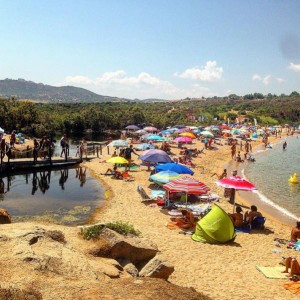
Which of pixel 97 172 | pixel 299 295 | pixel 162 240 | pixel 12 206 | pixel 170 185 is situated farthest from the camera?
pixel 97 172

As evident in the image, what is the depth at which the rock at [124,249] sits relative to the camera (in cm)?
960

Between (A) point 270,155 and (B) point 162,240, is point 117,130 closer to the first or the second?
(A) point 270,155

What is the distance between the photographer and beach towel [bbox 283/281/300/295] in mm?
9338

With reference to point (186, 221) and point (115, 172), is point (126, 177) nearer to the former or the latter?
point (115, 172)

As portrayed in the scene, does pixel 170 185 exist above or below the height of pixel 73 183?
above

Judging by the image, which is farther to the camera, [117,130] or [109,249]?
[117,130]

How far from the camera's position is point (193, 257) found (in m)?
11.1

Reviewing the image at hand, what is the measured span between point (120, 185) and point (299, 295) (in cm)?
1370

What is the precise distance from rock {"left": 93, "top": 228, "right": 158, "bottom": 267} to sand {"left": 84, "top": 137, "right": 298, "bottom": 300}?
969 mm

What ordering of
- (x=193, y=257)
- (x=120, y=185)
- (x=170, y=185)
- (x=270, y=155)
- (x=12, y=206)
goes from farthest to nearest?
(x=270, y=155)
(x=120, y=185)
(x=12, y=206)
(x=170, y=185)
(x=193, y=257)

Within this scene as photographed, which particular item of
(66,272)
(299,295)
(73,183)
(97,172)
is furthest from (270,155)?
(66,272)

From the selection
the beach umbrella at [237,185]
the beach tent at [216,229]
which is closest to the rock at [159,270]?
the beach tent at [216,229]

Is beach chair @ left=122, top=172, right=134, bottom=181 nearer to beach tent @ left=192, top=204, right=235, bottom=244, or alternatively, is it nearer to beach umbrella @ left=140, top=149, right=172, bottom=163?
beach umbrella @ left=140, top=149, right=172, bottom=163

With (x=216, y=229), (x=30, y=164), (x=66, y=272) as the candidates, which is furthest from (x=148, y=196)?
(x=30, y=164)
